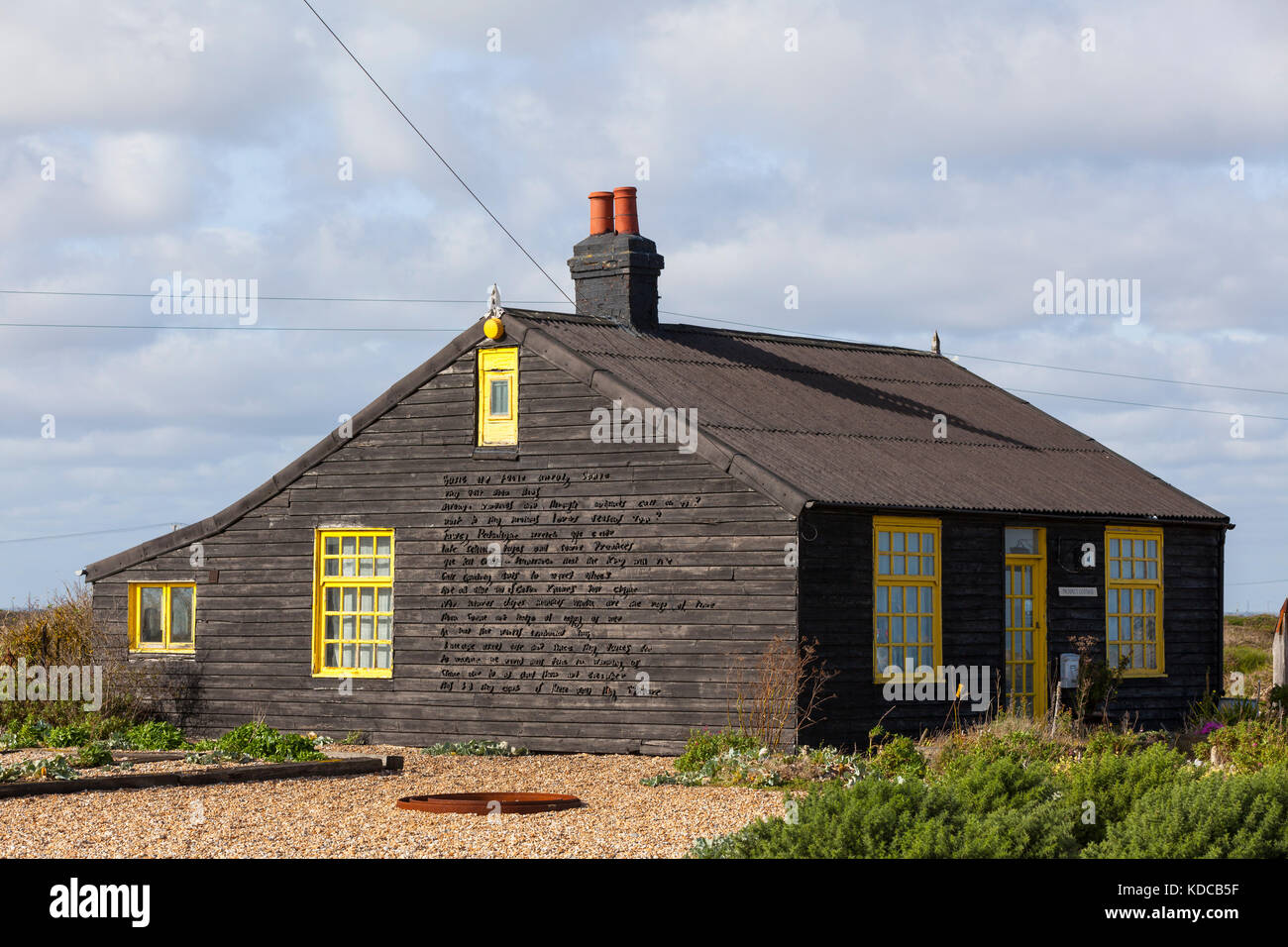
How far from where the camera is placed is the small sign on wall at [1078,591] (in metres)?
21.9

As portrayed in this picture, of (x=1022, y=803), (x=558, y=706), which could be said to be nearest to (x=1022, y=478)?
(x=558, y=706)

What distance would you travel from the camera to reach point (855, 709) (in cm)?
1878

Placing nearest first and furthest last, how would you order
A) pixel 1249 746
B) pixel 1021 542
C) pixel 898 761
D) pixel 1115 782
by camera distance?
pixel 1115 782 → pixel 898 761 → pixel 1249 746 → pixel 1021 542

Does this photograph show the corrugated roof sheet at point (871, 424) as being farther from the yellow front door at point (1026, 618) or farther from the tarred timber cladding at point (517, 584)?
the tarred timber cladding at point (517, 584)

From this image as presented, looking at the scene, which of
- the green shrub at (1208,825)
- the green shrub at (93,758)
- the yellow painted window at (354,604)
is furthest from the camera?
the yellow painted window at (354,604)

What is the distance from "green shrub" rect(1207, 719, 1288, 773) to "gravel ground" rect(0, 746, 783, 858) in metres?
5.21

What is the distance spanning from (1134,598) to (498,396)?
9.38 metres

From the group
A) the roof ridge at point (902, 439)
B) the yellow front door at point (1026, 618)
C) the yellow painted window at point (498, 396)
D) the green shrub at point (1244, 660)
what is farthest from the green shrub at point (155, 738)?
the green shrub at point (1244, 660)

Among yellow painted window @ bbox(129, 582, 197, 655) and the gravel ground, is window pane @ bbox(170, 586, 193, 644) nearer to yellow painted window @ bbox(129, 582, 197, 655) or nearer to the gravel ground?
yellow painted window @ bbox(129, 582, 197, 655)

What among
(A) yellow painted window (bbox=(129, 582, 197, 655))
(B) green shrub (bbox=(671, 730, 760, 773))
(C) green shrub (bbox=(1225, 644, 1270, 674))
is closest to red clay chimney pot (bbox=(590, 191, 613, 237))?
(A) yellow painted window (bbox=(129, 582, 197, 655))

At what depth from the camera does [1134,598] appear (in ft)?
75.8

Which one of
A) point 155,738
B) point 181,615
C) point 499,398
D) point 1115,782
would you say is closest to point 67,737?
point 155,738

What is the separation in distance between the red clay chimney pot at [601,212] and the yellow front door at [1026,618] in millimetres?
7180

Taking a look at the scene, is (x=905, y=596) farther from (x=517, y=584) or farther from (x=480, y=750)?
(x=480, y=750)
